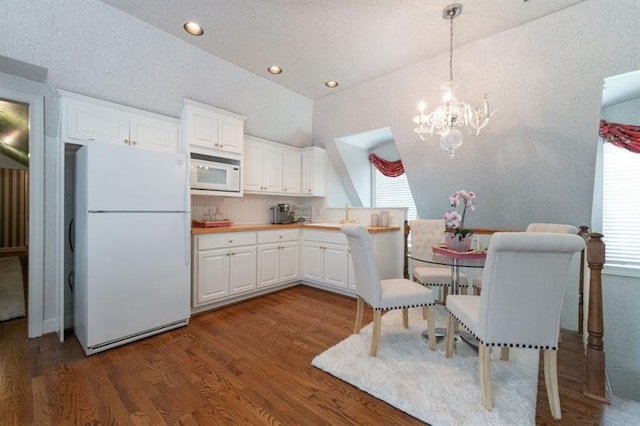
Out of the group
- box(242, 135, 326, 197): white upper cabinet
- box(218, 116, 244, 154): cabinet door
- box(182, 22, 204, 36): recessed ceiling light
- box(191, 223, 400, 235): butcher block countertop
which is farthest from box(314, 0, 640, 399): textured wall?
box(182, 22, 204, 36): recessed ceiling light

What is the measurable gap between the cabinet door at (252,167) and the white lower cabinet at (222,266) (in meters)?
0.78

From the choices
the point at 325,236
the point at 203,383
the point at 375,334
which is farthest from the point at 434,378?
the point at 325,236

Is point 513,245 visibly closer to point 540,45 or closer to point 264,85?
point 540,45

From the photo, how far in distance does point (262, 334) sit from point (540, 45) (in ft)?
12.1

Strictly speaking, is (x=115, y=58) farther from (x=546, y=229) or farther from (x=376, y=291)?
(x=546, y=229)

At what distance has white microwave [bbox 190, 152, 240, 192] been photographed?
2987 millimetres

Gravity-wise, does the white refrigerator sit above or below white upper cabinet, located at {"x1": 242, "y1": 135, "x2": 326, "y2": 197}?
below

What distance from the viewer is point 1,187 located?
5508 millimetres

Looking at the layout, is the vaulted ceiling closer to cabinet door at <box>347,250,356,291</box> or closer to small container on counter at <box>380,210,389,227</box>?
small container on counter at <box>380,210,389,227</box>

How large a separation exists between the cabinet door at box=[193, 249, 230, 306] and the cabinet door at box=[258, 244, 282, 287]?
470 millimetres

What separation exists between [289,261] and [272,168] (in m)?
1.44

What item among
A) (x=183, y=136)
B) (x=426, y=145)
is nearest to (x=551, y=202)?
(x=426, y=145)

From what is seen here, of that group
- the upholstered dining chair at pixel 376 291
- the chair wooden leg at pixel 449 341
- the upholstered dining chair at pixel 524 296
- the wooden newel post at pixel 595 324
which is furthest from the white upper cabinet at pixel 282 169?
the wooden newel post at pixel 595 324

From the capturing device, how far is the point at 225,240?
9.88 feet
